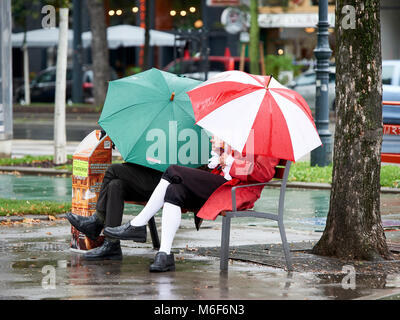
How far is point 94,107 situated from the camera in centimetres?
3184

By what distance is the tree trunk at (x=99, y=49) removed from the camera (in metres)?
31.1

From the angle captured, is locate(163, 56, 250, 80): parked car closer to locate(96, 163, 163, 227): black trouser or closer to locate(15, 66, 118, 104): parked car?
locate(15, 66, 118, 104): parked car

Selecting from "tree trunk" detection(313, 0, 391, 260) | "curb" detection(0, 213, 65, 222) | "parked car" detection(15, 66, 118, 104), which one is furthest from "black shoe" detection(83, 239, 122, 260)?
"parked car" detection(15, 66, 118, 104)

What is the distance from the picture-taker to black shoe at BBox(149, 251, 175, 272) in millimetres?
6812

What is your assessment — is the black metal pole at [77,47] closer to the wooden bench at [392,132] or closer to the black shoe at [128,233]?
the wooden bench at [392,132]

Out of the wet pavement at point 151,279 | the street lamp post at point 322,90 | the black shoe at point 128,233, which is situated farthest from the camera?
the street lamp post at point 322,90

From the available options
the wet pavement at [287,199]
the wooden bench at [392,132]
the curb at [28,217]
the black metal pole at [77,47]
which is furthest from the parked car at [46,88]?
the curb at [28,217]

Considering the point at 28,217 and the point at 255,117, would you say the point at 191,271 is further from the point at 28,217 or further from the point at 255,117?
the point at 28,217

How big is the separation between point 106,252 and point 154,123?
1.09 metres

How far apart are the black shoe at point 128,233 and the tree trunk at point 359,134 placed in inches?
62.9

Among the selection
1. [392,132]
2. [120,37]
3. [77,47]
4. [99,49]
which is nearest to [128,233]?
[392,132]

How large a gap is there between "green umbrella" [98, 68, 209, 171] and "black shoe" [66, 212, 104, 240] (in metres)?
0.59

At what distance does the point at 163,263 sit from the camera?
6.84m
